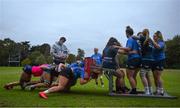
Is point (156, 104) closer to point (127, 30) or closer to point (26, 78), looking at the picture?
point (127, 30)

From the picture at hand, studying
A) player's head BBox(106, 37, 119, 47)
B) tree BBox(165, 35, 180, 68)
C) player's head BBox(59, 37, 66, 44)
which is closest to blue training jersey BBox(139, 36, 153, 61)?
player's head BBox(106, 37, 119, 47)

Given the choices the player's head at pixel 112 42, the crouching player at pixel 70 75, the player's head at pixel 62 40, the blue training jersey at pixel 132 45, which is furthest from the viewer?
the player's head at pixel 62 40

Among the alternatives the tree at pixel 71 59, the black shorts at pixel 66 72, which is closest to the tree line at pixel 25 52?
the tree at pixel 71 59

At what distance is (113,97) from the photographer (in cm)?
933

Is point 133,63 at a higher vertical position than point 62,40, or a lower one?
lower

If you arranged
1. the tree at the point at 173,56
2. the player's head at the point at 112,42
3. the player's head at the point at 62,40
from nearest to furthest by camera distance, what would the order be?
the player's head at the point at 112,42 < the player's head at the point at 62,40 < the tree at the point at 173,56

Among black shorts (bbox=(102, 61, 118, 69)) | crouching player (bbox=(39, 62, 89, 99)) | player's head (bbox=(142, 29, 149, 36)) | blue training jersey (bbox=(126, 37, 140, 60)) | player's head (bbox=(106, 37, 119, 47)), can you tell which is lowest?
crouching player (bbox=(39, 62, 89, 99))

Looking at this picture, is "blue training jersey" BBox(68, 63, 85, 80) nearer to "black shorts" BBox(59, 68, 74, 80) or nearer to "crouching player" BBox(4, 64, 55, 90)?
"black shorts" BBox(59, 68, 74, 80)

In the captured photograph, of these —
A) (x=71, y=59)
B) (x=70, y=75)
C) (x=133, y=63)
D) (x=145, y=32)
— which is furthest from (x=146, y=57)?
(x=71, y=59)

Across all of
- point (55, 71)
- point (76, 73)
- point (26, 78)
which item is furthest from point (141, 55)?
point (26, 78)

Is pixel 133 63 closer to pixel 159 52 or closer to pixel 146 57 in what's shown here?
pixel 146 57

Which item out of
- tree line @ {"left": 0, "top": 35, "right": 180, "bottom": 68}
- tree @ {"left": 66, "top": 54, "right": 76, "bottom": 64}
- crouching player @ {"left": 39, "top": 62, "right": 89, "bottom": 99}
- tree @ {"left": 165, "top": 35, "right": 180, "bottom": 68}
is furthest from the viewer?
tree line @ {"left": 0, "top": 35, "right": 180, "bottom": 68}

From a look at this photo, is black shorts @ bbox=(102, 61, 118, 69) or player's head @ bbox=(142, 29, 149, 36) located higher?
player's head @ bbox=(142, 29, 149, 36)

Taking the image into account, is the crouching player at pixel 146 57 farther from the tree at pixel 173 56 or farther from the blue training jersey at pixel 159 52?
the tree at pixel 173 56
